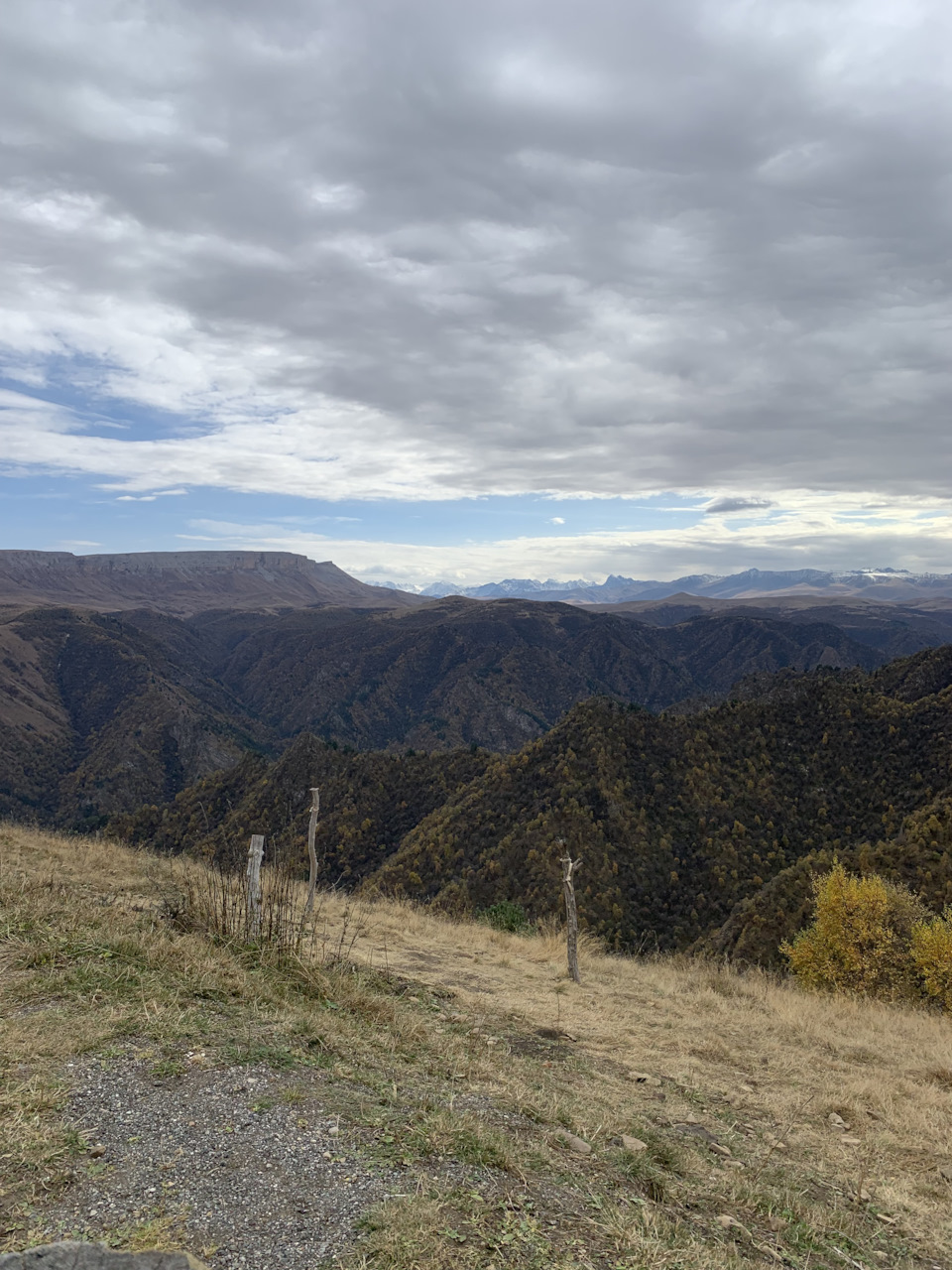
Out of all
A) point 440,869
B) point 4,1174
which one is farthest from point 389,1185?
point 440,869

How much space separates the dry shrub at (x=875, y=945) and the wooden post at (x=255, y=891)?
22.4 metres

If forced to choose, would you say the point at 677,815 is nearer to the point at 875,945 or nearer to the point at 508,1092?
the point at 875,945

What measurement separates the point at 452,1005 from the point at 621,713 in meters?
66.4

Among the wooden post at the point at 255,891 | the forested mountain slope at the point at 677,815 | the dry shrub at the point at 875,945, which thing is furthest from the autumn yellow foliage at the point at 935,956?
the wooden post at the point at 255,891

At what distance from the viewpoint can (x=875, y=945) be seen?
92.1 feet

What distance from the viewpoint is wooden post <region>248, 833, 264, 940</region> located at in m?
9.52

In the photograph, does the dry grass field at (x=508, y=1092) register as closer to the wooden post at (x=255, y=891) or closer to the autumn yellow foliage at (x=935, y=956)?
the wooden post at (x=255, y=891)

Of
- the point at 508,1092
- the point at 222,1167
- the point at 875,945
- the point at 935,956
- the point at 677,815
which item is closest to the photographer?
the point at 222,1167

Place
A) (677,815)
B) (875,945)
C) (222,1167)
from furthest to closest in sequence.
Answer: (677,815)
(875,945)
(222,1167)

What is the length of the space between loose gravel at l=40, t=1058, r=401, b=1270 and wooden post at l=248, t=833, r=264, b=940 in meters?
3.65

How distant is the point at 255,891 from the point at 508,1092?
504 cm

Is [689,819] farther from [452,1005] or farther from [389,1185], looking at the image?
[389,1185]

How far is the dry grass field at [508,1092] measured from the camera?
14.5ft

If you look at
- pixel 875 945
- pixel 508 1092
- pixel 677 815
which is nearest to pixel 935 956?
pixel 875 945
